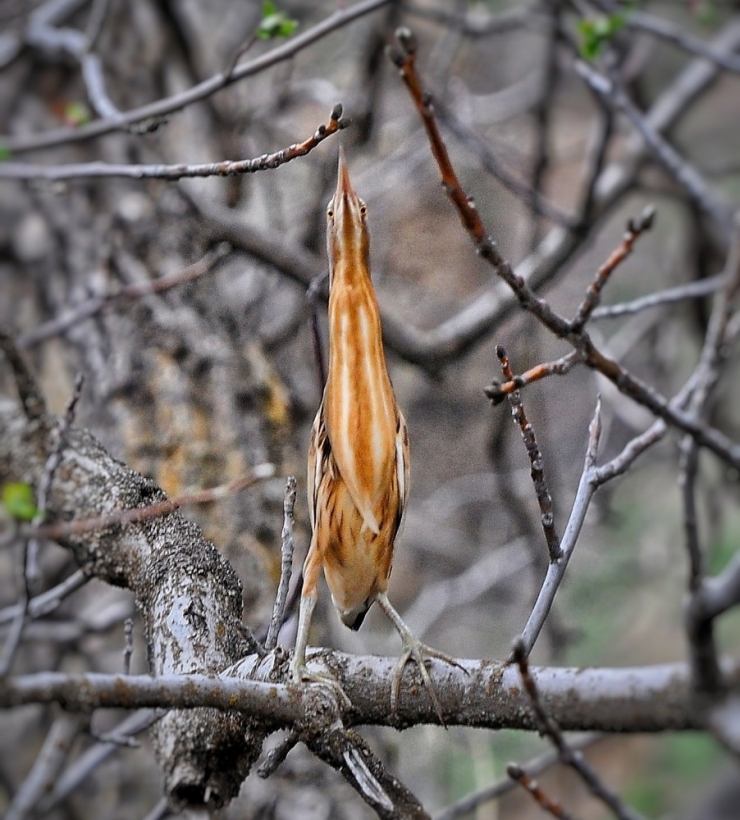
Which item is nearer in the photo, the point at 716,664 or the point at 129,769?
the point at 716,664

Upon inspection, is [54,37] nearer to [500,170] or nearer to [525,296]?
[500,170]

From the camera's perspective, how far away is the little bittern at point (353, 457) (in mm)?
595

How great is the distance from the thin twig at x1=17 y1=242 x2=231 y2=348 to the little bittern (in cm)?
31

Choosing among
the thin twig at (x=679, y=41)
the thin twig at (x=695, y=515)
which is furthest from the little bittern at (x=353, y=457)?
the thin twig at (x=679, y=41)

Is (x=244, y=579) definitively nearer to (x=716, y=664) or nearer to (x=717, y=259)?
(x=716, y=664)

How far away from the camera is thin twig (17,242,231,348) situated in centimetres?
94

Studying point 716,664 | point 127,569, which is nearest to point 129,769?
point 127,569

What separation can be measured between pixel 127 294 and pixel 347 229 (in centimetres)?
52

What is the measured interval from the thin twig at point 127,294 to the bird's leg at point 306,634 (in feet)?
1.20

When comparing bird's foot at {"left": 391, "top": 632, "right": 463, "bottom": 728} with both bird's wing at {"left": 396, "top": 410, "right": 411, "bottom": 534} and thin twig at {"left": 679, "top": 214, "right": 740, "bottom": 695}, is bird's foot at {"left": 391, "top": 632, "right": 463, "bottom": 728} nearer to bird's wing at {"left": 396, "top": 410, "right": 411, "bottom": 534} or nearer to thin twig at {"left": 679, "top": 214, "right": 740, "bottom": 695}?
bird's wing at {"left": 396, "top": 410, "right": 411, "bottom": 534}

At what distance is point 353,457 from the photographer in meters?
0.66

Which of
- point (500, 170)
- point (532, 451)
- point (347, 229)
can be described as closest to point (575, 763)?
point (532, 451)

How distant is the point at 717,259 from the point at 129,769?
4.35ft

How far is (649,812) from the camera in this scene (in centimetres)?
195
